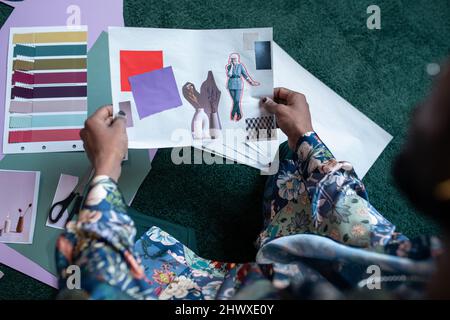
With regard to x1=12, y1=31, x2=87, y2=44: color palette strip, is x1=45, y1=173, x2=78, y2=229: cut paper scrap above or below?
below

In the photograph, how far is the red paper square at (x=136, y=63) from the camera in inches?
36.3

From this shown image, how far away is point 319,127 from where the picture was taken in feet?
3.51

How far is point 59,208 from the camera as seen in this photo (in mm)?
984

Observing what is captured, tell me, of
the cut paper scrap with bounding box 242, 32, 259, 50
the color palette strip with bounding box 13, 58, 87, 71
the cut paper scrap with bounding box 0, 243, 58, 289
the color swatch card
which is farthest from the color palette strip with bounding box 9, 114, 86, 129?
the cut paper scrap with bounding box 242, 32, 259, 50

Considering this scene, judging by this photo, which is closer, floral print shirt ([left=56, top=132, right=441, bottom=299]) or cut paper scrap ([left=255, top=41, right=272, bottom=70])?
floral print shirt ([left=56, top=132, right=441, bottom=299])

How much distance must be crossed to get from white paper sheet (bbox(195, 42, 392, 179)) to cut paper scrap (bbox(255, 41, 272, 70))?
5.2 inches

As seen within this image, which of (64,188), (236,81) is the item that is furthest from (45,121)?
(236,81)

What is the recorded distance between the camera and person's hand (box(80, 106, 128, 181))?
76 centimetres

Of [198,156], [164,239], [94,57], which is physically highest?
[94,57]

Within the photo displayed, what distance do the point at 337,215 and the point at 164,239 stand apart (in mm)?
350

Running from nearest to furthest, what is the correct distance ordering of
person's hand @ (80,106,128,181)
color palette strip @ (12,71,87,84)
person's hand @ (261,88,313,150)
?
1. person's hand @ (80,106,128,181)
2. person's hand @ (261,88,313,150)
3. color palette strip @ (12,71,87,84)

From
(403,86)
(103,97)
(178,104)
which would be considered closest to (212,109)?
(178,104)

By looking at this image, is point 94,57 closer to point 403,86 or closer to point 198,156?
point 198,156

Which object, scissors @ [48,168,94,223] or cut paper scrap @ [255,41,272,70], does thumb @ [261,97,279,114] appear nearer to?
cut paper scrap @ [255,41,272,70]
